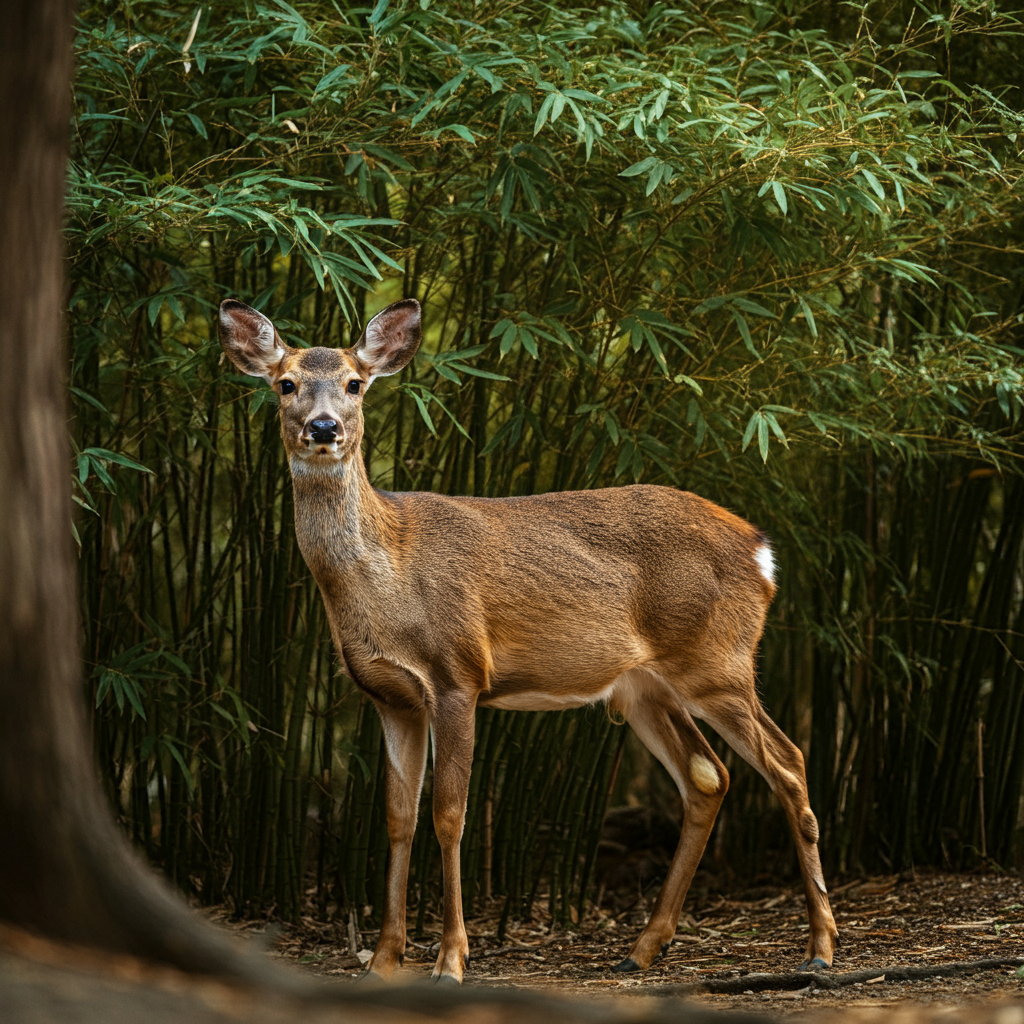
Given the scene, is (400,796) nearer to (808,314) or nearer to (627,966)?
(627,966)

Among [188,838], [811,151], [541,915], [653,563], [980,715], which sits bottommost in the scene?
[541,915]

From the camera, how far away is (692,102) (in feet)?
13.6

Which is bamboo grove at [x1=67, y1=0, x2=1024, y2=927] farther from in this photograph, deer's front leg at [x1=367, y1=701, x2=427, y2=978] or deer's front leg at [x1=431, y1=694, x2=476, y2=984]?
deer's front leg at [x1=431, y1=694, x2=476, y2=984]

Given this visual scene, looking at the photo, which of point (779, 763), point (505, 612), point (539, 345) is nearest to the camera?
point (505, 612)

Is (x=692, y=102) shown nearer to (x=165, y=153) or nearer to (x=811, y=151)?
(x=811, y=151)

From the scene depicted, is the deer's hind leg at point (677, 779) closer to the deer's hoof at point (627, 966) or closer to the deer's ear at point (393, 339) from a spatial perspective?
the deer's hoof at point (627, 966)

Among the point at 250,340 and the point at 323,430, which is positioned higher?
the point at 250,340

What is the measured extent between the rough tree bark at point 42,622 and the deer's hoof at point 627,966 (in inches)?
106

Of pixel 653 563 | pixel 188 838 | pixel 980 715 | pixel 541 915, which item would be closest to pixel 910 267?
pixel 653 563

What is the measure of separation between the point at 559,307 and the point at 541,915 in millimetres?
2726

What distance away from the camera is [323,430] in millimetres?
4062

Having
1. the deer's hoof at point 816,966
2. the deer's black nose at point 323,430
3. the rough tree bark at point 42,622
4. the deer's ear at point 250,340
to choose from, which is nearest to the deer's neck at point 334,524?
the deer's black nose at point 323,430

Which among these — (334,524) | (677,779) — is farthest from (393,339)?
(677,779)

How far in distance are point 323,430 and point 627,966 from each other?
2089 millimetres
